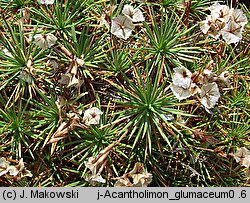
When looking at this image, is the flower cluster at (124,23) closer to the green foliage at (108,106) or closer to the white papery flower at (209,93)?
the green foliage at (108,106)

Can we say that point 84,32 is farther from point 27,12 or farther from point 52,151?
point 52,151

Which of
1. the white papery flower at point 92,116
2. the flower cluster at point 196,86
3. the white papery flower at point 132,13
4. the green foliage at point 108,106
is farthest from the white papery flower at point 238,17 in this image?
the white papery flower at point 92,116

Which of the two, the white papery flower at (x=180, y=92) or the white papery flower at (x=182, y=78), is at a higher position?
the white papery flower at (x=182, y=78)

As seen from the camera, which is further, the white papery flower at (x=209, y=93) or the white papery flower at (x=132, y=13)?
the white papery flower at (x=132, y=13)

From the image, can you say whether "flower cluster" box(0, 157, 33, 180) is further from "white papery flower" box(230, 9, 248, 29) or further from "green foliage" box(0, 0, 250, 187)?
"white papery flower" box(230, 9, 248, 29)

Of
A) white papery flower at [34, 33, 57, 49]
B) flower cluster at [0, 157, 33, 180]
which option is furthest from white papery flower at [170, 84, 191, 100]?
flower cluster at [0, 157, 33, 180]
